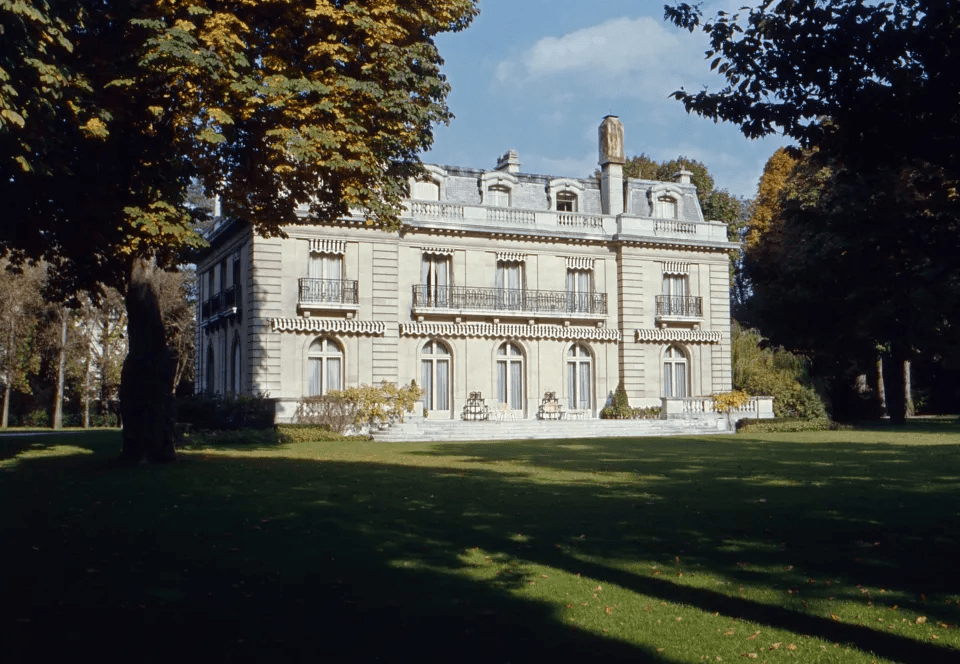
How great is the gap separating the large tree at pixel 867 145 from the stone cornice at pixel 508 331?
2700 cm

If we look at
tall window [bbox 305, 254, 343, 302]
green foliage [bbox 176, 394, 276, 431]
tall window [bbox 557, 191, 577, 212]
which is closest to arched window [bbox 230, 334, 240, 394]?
tall window [bbox 305, 254, 343, 302]

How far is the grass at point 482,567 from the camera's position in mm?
5852

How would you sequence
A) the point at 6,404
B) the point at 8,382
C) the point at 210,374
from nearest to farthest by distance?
the point at 210,374, the point at 8,382, the point at 6,404

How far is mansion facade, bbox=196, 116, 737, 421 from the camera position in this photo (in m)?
33.8

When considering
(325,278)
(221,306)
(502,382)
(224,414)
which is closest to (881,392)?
(502,382)

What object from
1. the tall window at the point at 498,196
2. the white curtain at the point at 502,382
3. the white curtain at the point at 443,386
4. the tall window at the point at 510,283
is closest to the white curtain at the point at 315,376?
the white curtain at the point at 443,386

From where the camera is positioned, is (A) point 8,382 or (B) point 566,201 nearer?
(B) point 566,201

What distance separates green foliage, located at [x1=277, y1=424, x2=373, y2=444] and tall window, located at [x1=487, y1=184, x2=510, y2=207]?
13.3 metres

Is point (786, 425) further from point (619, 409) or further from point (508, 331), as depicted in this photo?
point (508, 331)

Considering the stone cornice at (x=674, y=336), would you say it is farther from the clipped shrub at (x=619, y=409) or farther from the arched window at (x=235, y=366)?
the arched window at (x=235, y=366)

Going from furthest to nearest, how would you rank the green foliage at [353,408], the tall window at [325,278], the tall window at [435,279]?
the tall window at [435,279]
the tall window at [325,278]
the green foliage at [353,408]

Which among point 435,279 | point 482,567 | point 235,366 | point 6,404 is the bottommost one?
point 482,567

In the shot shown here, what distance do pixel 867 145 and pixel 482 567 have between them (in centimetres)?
486

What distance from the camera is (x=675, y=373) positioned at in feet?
130
